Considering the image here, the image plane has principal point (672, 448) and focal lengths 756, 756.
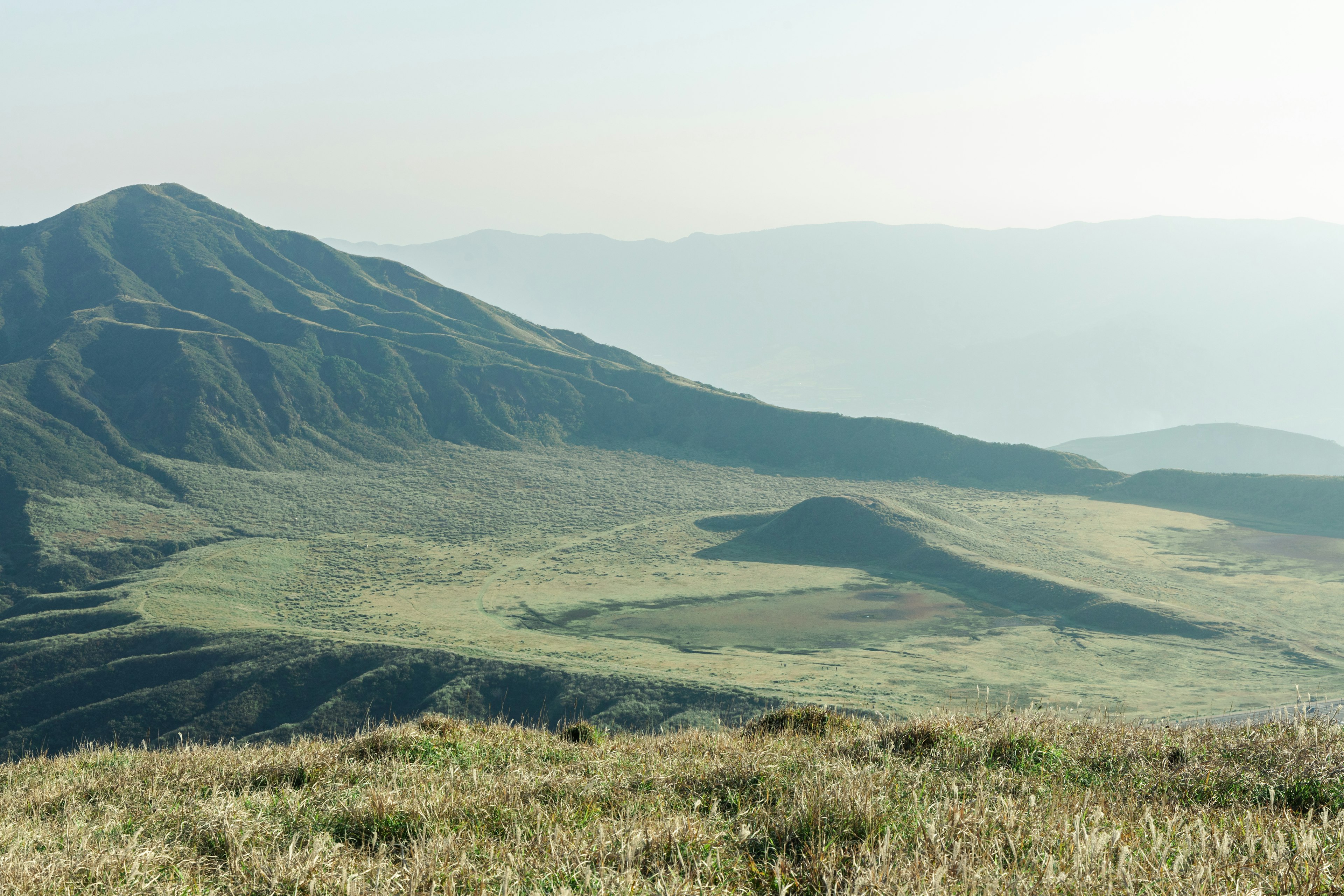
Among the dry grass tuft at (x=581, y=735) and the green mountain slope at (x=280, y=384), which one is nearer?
the dry grass tuft at (x=581, y=735)

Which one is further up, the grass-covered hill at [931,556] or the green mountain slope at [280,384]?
the green mountain slope at [280,384]

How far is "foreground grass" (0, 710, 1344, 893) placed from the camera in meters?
2.94

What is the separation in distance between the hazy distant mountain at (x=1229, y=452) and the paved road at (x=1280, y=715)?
410 ft

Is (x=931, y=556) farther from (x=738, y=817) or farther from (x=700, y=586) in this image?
(x=738, y=817)

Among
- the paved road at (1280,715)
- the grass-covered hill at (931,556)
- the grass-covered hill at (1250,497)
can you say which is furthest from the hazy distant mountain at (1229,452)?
the paved road at (1280,715)

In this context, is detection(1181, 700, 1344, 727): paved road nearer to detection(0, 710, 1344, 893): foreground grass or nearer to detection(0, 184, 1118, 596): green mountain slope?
detection(0, 710, 1344, 893): foreground grass

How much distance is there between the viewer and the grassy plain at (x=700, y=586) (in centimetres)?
2947

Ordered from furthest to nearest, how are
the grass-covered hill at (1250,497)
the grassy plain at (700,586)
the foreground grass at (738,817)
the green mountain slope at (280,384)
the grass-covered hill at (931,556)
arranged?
the green mountain slope at (280,384)
the grass-covered hill at (1250,497)
the grass-covered hill at (931,556)
the grassy plain at (700,586)
the foreground grass at (738,817)

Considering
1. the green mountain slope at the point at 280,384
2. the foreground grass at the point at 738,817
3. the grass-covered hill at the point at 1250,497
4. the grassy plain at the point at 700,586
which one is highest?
the green mountain slope at the point at 280,384

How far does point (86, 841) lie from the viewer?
12.3 ft

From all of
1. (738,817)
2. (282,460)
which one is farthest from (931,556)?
(282,460)

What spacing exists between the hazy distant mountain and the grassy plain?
9787cm

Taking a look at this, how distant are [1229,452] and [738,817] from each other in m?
177

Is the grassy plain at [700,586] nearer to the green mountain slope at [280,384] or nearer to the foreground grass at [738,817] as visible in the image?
the green mountain slope at [280,384]
